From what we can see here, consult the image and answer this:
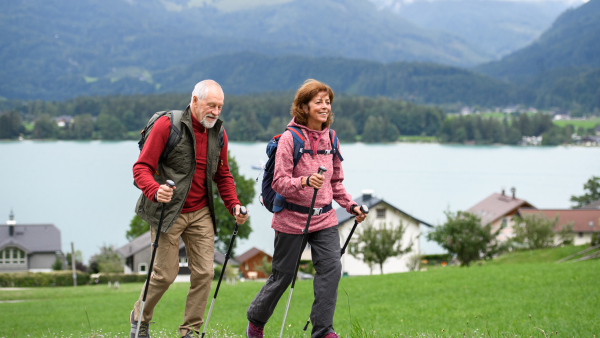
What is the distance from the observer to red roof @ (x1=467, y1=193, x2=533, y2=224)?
60.8m

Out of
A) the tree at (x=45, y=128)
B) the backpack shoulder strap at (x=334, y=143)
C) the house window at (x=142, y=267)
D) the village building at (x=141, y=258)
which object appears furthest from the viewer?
the tree at (x=45, y=128)

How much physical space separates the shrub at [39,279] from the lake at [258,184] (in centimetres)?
1032

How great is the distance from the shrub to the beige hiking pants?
142 feet

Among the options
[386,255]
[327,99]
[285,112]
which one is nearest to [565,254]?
[386,255]

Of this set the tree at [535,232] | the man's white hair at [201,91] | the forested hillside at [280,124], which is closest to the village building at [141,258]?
the tree at [535,232]

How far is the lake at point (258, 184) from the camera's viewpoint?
230 ft

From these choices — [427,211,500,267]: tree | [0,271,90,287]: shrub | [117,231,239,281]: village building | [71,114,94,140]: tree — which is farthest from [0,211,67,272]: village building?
[71,114,94,140]: tree

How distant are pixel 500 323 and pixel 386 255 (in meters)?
29.3

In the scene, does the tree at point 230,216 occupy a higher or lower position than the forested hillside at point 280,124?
lower

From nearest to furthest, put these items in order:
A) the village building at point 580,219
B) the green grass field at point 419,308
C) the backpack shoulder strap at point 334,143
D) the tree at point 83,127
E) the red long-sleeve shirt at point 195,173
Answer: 1. the red long-sleeve shirt at point 195,173
2. the backpack shoulder strap at point 334,143
3. the green grass field at point 419,308
4. the village building at point 580,219
5. the tree at point 83,127

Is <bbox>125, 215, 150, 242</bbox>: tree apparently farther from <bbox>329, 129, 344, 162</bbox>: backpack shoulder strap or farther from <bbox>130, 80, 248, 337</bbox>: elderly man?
<bbox>329, 129, 344, 162</bbox>: backpack shoulder strap

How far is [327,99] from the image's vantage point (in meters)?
4.70

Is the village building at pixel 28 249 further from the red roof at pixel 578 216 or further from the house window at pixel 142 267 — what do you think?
the red roof at pixel 578 216

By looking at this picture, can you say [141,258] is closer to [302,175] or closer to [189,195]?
[189,195]
